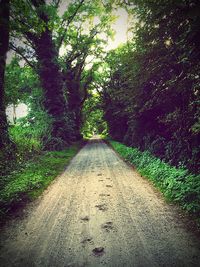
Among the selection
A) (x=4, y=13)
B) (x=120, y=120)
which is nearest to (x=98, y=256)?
(x=4, y=13)

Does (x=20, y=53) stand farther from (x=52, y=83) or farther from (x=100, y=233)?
(x=100, y=233)

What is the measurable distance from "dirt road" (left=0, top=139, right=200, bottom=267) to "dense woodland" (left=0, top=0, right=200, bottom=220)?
2426mm

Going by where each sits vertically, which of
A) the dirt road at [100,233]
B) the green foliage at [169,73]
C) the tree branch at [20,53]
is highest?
the tree branch at [20,53]

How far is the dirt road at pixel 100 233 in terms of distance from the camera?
3178mm

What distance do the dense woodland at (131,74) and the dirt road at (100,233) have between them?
2426mm

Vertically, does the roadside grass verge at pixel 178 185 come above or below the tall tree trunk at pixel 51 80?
below

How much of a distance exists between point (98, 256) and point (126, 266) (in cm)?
48

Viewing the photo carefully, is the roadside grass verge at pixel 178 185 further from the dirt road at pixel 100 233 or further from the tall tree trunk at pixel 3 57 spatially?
the tall tree trunk at pixel 3 57

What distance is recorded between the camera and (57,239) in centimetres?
381

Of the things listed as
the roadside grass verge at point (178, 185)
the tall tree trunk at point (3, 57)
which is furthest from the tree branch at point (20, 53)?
the roadside grass verge at point (178, 185)

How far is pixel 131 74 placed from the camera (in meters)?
10.4

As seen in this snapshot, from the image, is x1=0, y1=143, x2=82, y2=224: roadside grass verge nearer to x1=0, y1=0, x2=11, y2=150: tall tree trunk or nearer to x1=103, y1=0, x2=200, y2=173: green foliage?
x1=0, y1=0, x2=11, y2=150: tall tree trunk

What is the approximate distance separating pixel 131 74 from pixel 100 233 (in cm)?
838

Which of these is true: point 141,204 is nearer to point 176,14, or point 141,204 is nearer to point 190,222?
point 190,222
